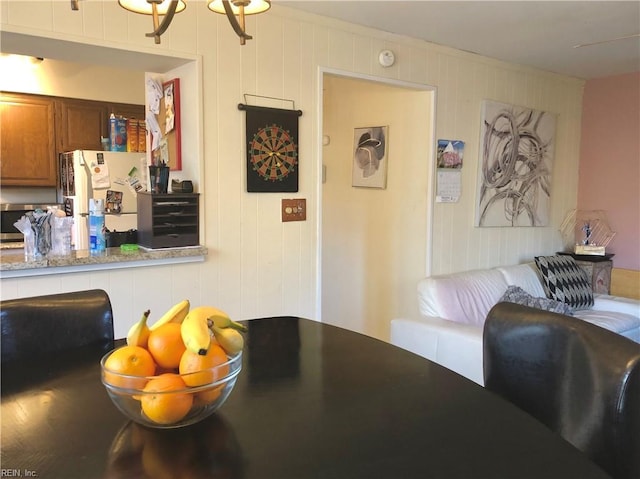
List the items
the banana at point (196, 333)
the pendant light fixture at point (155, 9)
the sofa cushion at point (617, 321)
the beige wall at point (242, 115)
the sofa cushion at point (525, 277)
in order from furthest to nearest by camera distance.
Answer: the sofa cushion at point (525, 277), the sofa cushion at point (617, 321), the beige wall at point (242, 115), the pendant light fixture at point (155, 9), the banana at point (196, 333)

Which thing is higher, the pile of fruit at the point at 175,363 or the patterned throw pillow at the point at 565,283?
the pile of fruit at the point at 175,363

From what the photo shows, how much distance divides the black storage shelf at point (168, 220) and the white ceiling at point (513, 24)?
3.85ft

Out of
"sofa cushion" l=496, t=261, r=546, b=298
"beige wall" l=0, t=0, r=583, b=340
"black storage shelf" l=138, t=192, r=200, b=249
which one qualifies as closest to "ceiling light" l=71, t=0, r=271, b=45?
"beige wall" l=0, t=0, r=583, b=340

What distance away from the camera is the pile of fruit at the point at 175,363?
907mm

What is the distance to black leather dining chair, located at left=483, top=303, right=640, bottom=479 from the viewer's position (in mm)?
1085

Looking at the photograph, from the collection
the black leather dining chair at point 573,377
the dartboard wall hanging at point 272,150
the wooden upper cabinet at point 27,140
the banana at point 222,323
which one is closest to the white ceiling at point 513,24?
the dartboard wall hanging at point 272,150

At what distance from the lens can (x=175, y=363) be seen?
990mm

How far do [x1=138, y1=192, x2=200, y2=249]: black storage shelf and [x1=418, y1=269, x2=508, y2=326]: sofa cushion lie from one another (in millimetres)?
1441

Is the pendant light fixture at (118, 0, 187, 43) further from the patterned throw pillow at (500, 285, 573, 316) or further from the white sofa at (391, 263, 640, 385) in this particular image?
the patterned throw pillow at (500, 285, 573, 316)

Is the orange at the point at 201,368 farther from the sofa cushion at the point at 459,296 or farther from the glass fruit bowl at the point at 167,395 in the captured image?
the sofa cushion at the point at 459,296

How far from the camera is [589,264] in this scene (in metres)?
4.17

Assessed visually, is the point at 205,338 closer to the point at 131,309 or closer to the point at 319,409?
the point at 319,409

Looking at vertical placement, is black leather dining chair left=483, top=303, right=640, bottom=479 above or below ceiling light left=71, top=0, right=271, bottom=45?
below

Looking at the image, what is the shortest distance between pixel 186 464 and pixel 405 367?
2.06ft
